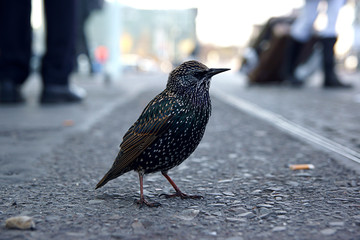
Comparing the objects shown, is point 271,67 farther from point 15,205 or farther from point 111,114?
point 15,205

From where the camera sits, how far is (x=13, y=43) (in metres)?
7.40

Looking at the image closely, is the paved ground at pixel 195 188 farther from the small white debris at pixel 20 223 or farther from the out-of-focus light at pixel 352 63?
the out-of-focus light at pixel 352 63

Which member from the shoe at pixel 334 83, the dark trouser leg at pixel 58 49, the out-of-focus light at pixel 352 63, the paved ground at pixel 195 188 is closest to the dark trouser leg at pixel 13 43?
the dark trouser leg at pixel 58 49

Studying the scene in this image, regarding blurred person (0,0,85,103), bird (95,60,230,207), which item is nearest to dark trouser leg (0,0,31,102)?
blurred person (0,0,85,103)

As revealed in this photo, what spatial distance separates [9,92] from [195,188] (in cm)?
553

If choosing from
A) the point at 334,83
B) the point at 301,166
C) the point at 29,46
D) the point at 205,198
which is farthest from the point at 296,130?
the point at 334,83

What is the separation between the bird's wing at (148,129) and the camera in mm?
2607

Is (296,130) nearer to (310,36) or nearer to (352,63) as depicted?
(310,36)

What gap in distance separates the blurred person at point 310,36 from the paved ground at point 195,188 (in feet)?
16.8

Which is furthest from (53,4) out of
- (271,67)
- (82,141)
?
(271,67)

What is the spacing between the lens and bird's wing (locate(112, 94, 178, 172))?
8.55 ft

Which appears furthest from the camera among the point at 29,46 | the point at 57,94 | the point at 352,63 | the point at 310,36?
the point at 352,63

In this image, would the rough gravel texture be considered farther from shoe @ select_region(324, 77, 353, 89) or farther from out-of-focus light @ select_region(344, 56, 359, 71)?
out-of-focus light @ select_region(344, 56, 359, 71)

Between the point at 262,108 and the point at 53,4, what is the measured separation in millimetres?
3657
